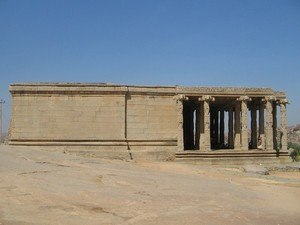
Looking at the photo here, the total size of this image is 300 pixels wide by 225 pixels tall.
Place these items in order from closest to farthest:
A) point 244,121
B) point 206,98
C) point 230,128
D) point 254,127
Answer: point 206,98
point 244,121
point 254,127
point 230,128

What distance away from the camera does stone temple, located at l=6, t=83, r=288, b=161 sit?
79.3 feet

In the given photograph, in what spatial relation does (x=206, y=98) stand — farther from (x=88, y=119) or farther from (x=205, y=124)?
(x=88, y=119)

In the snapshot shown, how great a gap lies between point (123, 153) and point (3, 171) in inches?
499

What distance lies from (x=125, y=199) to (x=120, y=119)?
15.1 metres

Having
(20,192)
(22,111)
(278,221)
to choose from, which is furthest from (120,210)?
(22,111)

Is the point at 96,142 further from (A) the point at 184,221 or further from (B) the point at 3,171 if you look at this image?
(A) the point at 184,221

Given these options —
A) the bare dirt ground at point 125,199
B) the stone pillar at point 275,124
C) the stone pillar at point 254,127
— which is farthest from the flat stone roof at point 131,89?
the bare dirt ground at point 125,199

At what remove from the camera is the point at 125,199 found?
9688 millimetres

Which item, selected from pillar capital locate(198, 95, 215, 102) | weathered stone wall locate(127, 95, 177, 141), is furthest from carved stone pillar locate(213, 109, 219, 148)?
weathered stone wall locate(127, 95, 177, 141)

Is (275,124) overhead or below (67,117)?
below

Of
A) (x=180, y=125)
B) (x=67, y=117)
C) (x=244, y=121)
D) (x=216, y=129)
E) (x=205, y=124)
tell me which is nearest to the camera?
(x=67, y=117)

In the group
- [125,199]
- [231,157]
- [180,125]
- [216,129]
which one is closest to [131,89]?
[180,125]

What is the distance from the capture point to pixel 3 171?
1202 cm

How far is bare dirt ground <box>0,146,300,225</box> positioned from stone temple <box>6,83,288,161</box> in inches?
378
